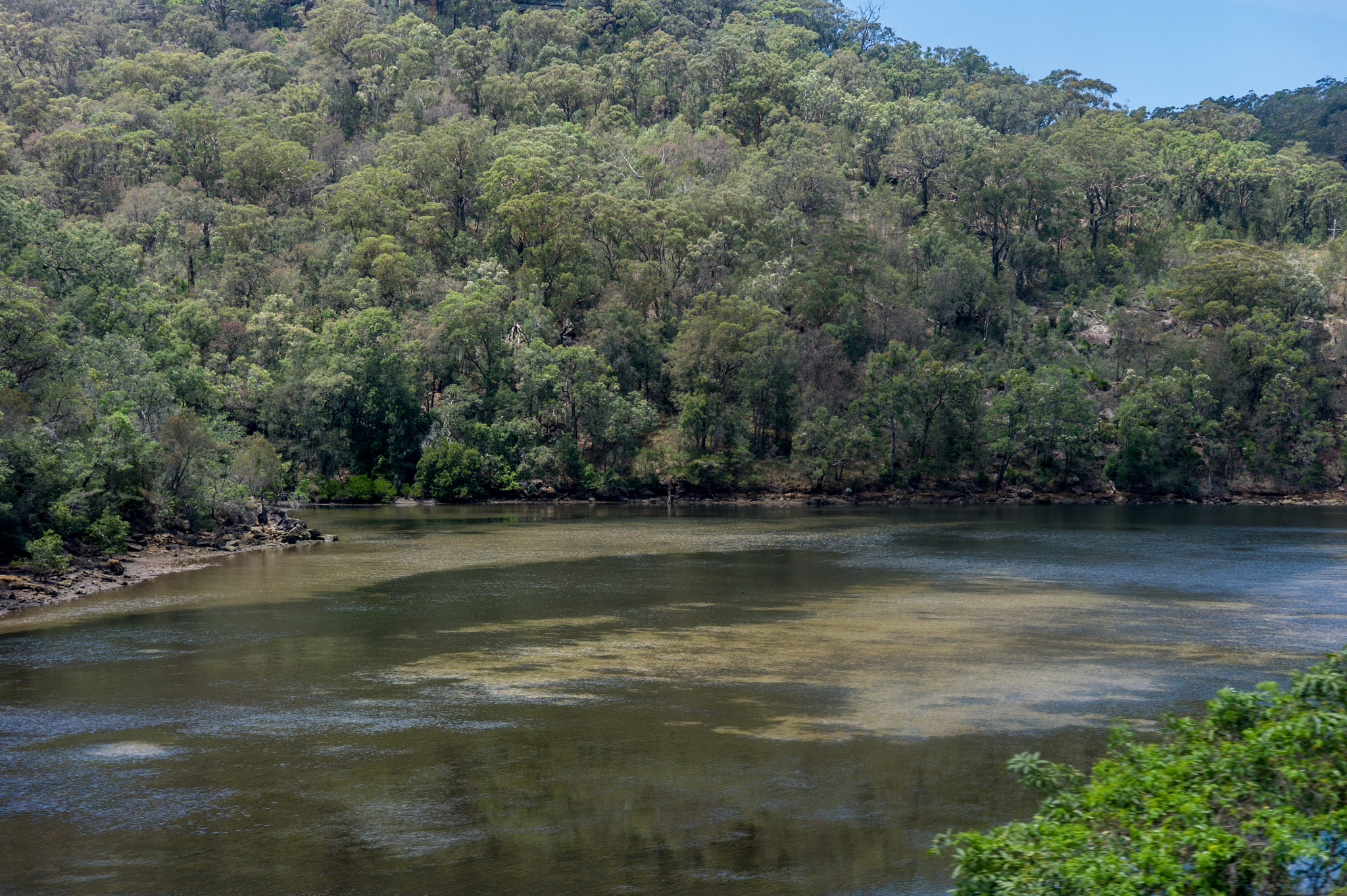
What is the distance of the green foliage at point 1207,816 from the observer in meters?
6.62

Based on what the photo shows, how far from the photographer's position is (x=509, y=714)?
1666 cm

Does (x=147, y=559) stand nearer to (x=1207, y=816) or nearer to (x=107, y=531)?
(x=107, y=531)

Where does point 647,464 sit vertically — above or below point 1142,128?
below

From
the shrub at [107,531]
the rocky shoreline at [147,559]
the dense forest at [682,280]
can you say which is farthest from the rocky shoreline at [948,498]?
the shrub at [107,531]

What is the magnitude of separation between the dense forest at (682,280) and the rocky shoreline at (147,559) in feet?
5.44

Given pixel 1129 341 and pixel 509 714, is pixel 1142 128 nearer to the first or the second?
pixel 1129 341

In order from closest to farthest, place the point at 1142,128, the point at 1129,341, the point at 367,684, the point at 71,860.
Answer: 1. the point at 71,860
2. the point at 367,684
3. the point at 1129,341
4. the point at 1142,128

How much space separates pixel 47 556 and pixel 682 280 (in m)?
50.5

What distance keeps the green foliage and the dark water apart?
3447 millimetres

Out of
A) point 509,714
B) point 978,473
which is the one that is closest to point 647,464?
point 978,473

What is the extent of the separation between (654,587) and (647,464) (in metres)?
34.5

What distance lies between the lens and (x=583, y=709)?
1703cm

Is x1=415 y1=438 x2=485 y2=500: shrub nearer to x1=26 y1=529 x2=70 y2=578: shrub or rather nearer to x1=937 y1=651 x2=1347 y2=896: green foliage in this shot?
x1=26 y1=529 x2=70 y2=578: shrub

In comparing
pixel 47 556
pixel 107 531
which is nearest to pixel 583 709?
pixel 47 556
